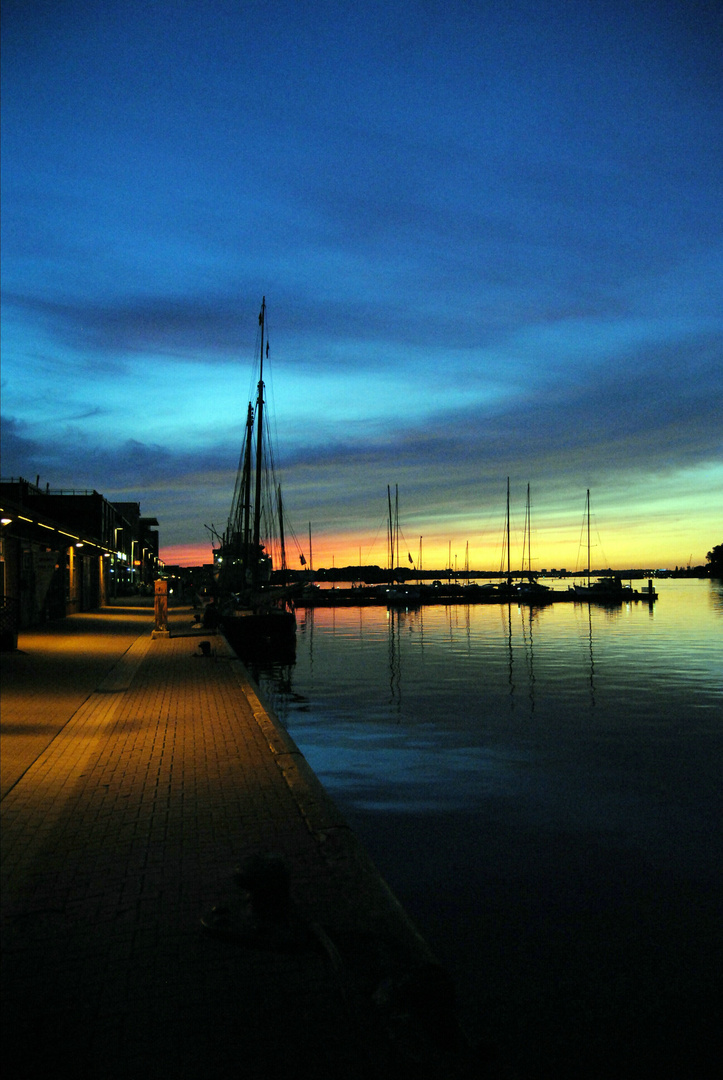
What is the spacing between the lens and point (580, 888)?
7273 millimetres

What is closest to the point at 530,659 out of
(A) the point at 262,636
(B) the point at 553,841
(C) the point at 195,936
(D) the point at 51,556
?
(A) the point at 262,636

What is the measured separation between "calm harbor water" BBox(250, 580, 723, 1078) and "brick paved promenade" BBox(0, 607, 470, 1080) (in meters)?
0.78

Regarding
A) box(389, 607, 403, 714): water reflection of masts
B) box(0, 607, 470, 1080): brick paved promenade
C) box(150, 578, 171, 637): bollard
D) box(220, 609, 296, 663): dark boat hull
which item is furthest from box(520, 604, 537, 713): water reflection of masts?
box(150, 578, 171, 637): bollard

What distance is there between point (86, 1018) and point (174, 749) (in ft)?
19.7

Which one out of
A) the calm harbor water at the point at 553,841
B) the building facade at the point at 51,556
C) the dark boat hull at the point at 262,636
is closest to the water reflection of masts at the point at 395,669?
the calm harbor water at the point at 553,841

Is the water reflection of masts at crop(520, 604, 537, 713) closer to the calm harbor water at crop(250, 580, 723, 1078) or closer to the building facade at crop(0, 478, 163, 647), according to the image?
the calm harbor water at crop(250, 580, 723, 1078)

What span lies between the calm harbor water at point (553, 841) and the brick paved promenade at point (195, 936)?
778 mm

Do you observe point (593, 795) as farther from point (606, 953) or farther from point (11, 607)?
point (11, 607)

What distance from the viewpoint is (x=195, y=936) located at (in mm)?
4516

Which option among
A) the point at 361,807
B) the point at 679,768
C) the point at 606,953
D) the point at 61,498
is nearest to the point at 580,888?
the point at 606,953

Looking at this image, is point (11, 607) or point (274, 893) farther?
point (11, 607)

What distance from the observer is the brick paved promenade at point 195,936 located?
11.5ft

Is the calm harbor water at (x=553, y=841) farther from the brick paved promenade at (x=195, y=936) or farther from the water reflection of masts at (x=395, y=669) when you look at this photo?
the brick paved promenade at (x=195, y=936)

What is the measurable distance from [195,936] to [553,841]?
17.2 ft
